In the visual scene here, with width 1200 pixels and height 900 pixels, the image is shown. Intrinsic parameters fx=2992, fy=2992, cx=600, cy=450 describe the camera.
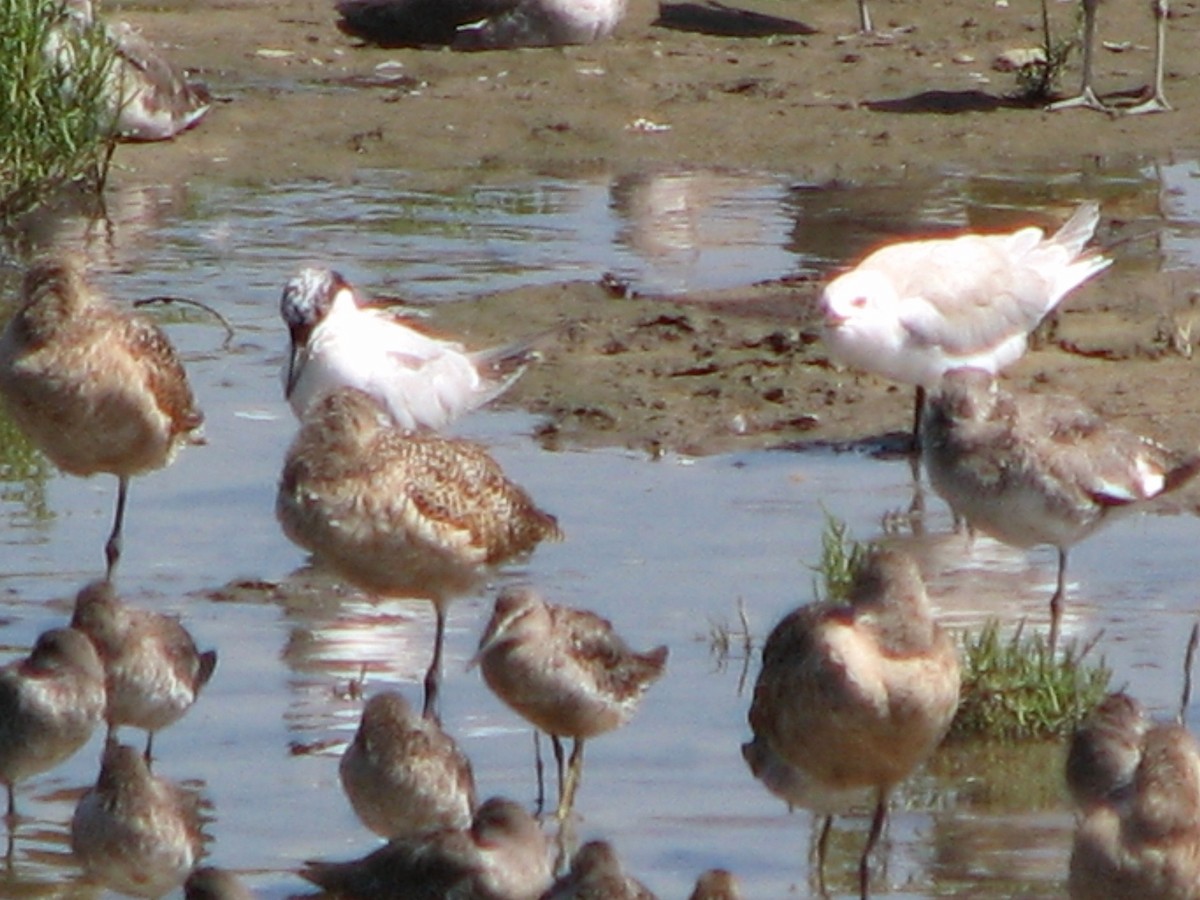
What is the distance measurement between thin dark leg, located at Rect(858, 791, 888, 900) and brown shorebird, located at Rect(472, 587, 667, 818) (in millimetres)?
946

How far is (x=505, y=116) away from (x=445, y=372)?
8062mm

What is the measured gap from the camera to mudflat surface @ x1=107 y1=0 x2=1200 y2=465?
12.9 meters

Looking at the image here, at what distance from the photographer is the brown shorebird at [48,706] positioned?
8109 millimetres

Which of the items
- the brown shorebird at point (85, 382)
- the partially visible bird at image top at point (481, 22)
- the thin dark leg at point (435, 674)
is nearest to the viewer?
the thin dark leg at point (435, 674)

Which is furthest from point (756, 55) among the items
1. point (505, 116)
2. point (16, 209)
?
point (16, 209)

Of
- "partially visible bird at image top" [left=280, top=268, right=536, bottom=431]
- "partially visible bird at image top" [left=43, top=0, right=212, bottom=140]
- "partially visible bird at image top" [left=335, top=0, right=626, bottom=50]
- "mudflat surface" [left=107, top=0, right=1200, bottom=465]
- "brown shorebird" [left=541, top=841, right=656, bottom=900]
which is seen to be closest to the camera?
"brown shorebird" [left=541, top=841, right=656, bottom=900]

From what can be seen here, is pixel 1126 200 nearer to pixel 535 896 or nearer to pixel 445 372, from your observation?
pixel 445 372

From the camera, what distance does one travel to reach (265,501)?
1148cm

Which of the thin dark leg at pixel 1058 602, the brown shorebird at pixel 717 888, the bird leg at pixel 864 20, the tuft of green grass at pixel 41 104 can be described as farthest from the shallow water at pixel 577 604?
the bird leg at pixel 864 20

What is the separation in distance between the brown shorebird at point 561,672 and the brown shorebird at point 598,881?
1.60m

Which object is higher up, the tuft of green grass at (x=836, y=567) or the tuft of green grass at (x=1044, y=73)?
the tuft of green grass at (x=836, y=567)

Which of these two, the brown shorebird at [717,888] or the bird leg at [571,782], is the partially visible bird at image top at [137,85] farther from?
the brown shorebird at [717,888]

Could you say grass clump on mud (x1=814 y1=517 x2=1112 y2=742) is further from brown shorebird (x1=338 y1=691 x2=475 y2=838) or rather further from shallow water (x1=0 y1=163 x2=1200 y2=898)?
brown shorebird (x1=338 y1=691 x2=475 y2=838)

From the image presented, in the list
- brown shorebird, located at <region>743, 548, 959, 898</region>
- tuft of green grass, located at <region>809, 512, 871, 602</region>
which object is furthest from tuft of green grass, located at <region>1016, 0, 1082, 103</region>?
brown shorebird, located at <region>743, 548, 959, 898</region>
